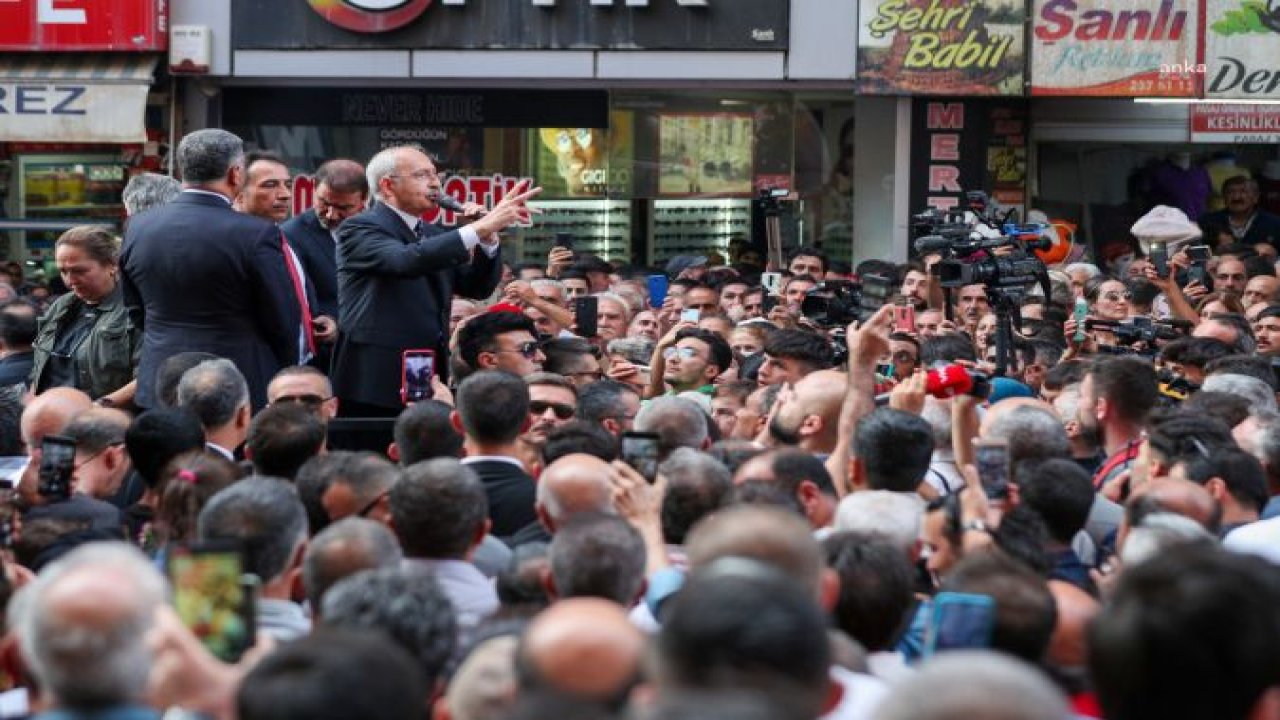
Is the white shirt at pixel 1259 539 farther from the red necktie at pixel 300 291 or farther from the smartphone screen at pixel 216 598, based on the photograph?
the red necktie at pixel 300 291

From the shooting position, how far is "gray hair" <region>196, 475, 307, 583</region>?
5.39 metres

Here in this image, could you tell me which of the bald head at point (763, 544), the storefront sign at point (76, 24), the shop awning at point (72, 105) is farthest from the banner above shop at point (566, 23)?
the bald head at point (763, 544)

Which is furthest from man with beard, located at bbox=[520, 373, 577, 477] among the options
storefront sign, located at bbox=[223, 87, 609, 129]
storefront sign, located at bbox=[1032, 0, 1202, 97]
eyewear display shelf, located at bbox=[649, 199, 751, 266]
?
eyewear display shelf, located at bbox=[649, 199, 751, 266]

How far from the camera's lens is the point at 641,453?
6.59 m

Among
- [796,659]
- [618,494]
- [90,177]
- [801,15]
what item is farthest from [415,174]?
[90,177]

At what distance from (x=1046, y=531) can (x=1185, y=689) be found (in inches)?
101

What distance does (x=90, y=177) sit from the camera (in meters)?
17.9

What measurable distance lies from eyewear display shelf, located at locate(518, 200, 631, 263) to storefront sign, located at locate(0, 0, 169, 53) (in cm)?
349

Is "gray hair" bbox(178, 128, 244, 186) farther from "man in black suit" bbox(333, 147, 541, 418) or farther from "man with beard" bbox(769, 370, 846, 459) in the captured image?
"man with beard" bbox(769, 370, 846, 459)

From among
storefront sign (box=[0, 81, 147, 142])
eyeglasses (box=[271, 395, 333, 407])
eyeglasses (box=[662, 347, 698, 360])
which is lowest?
eyeglasses (box=[271, 395, 333, 407])

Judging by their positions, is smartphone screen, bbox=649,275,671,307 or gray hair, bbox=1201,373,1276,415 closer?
gray hair, bbox=1201,373,1276,415

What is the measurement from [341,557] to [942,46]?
483 inches

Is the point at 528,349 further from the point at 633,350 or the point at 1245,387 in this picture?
the point at 1245,387

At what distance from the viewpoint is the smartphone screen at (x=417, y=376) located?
8664mm
